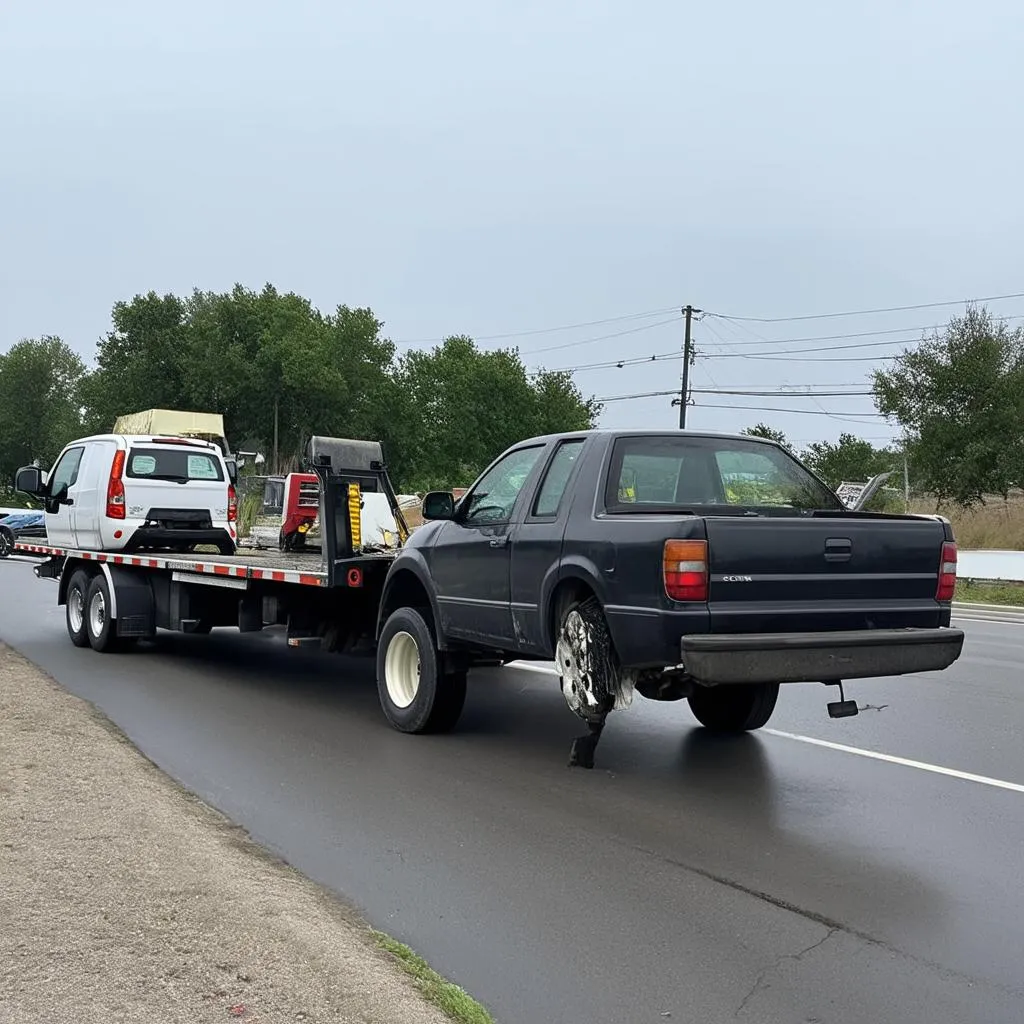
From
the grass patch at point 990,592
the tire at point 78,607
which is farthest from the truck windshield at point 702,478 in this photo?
the grass patch at point 990,592

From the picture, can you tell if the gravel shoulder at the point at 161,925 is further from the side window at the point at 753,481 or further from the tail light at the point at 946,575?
the tail light at the point at 946,575

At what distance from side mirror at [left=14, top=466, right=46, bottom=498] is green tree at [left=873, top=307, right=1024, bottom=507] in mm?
26630

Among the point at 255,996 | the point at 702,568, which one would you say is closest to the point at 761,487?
the point at 702,568

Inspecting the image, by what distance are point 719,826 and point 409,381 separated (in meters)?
66.2

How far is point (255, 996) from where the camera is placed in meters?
3.48

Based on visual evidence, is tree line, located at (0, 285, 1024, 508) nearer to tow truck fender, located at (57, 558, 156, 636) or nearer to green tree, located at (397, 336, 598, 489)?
green tree, located at (397, 336, 598, 489)

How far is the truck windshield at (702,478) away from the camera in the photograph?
6.51 m

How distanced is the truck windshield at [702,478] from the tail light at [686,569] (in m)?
0.83

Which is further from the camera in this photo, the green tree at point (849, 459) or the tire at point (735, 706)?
the green tree at point (849, 459)

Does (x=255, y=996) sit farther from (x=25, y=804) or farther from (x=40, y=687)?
(x=40, y=687)

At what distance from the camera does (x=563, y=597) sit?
6.39 meters

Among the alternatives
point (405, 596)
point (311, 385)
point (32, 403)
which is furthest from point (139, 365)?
point (405, 596)

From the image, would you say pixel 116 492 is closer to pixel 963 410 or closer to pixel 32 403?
pixel 963 410

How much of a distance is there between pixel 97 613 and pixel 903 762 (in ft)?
27.6
